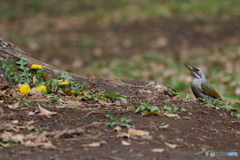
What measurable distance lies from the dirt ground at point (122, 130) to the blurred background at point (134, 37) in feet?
12.6

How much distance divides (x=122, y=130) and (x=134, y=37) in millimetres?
9362

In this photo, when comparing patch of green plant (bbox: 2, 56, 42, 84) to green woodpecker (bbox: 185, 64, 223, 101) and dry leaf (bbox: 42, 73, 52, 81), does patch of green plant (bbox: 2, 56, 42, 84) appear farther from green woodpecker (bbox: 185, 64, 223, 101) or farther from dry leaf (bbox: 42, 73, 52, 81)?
green woodpecker (bbox: 185, 64, 223, 101)

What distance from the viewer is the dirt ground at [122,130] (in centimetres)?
329

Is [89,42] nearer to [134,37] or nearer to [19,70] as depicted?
[134,37]

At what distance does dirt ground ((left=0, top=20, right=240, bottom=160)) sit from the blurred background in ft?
12.6

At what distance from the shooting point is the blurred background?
1031 cm

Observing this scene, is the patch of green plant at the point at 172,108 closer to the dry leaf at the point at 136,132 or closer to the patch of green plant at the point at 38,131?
the dry leaf at the point at 136,132

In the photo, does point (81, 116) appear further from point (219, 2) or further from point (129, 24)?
point (219, 2)

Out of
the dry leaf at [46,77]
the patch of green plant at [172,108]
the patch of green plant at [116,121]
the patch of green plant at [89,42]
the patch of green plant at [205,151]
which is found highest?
the patch of green plant at [89,42]

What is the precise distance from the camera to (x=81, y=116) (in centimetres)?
400

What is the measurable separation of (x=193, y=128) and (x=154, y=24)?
32.1ft

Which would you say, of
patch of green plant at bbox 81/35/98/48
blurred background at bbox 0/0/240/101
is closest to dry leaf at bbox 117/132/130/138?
blurred background at bbox 0/0/240/101

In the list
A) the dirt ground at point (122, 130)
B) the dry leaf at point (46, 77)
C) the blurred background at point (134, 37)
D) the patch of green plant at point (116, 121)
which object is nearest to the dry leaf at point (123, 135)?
the dirt ground at point (122, 130)

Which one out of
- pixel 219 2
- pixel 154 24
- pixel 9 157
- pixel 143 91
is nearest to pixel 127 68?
pixel 154 24
